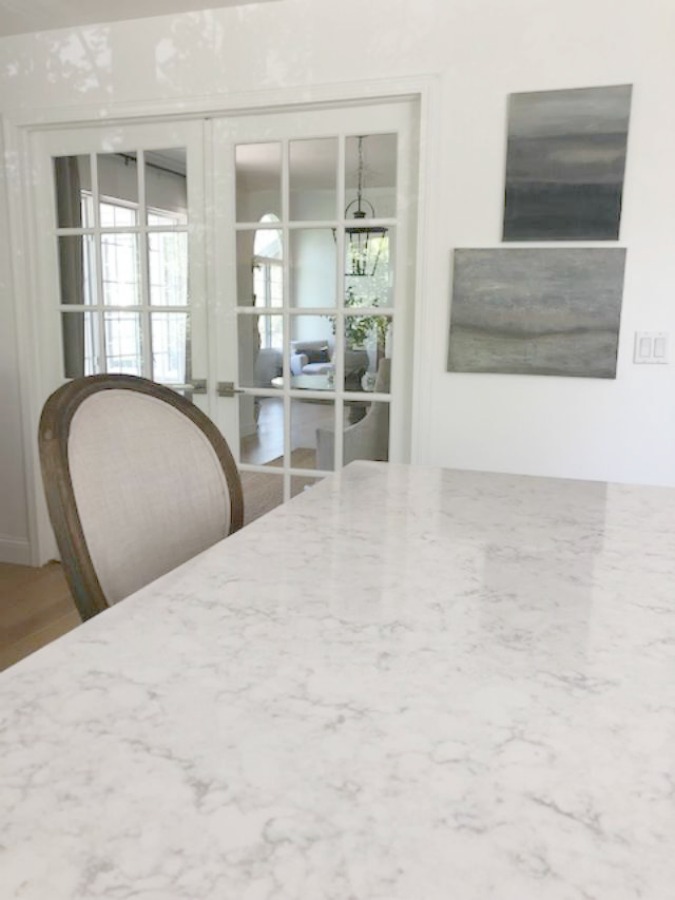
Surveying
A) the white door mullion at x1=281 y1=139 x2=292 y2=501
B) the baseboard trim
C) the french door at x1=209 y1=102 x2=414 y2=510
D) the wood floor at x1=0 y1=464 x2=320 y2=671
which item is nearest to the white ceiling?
the french door at x1=209 y1=102 x2=414 y2=510

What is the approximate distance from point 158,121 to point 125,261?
59 cm

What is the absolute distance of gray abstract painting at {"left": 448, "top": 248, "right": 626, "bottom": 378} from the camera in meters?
2.41

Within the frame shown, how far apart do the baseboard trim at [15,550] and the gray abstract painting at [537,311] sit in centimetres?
219

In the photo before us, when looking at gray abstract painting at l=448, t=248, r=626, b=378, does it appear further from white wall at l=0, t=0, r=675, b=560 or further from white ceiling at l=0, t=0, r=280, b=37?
white ceiling at l=0, t=0, r=280, b=37

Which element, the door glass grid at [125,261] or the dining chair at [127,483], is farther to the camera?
the door glass grid at [125,261]

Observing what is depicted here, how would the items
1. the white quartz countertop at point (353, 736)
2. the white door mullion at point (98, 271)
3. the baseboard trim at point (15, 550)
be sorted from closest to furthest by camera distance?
1. the white quartz countertop at point (353, 736)
2. the white door mullion at point (98, 271)
3. the baseboard trim at point (15, 550)

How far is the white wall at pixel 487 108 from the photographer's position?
2.32m

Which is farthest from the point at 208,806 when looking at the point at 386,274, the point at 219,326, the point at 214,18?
the point at 214,18

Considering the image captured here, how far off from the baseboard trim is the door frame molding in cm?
3

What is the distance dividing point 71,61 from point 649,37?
2202mm

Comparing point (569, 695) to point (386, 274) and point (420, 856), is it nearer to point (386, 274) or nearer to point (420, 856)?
point (420, 856)

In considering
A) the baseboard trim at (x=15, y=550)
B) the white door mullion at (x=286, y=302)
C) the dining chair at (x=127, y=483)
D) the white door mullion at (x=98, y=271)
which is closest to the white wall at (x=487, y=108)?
the white door mullion at (x=286, y=302)

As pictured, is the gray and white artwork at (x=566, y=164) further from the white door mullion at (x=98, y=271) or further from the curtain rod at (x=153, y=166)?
the white door mullion at (x=98, y=271)

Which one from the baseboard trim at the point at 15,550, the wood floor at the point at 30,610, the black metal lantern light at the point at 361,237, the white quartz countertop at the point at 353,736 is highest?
the black metal lantern light at the point at 361,237
